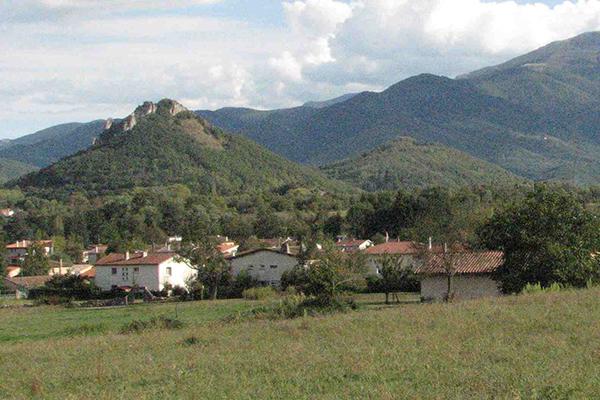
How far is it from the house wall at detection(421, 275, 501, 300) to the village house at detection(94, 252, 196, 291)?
3523cm

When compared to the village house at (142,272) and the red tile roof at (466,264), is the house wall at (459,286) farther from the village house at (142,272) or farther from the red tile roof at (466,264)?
the village house at (142,272)

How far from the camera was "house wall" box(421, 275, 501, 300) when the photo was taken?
45.4 metres

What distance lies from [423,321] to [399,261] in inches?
1477

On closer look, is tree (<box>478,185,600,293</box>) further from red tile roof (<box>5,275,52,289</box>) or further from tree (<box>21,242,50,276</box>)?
tree (<box>21,242,50,276</box>)

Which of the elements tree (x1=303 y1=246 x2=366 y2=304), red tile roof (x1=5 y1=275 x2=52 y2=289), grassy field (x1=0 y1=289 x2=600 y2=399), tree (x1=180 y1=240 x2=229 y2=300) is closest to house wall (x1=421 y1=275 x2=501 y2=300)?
tree (x1=303 y1=246 x2=366 y2=304)

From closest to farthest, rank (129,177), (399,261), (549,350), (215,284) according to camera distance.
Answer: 1. (549,350)
2. (399,261)
3. (215,284)
4. (129,177)

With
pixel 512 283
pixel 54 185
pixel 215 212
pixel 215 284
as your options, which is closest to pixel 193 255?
pixel 215 284

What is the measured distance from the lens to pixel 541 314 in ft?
63.9

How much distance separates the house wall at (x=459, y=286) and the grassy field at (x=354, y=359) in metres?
21.3

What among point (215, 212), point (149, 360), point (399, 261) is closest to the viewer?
point (149, 360)

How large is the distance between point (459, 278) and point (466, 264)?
1025 mm

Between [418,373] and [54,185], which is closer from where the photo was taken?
[418,373]

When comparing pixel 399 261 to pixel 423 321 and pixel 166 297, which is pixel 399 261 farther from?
pixel 423 321

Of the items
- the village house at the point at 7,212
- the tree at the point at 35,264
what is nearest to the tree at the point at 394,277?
the tree at the point at 35,264
